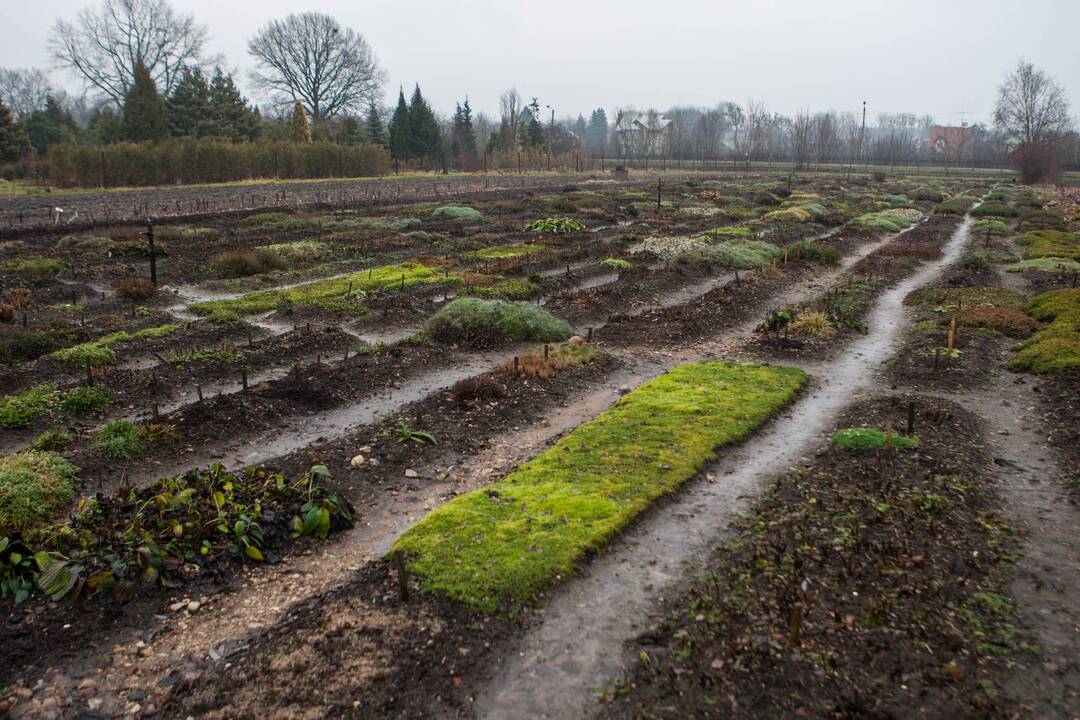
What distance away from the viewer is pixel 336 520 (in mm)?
7754

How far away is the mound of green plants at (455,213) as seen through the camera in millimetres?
36612

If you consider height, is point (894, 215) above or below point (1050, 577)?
above

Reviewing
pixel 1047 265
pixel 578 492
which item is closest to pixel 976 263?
pixel 1047 265

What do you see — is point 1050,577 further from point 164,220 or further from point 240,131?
point 240,131

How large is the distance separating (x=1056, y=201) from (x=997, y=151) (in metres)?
69.9

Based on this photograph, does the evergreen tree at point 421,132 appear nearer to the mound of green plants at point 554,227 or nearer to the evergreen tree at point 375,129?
the evergreen tree at point 375,129

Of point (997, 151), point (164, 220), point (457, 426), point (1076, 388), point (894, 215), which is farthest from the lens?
point (997, 151)

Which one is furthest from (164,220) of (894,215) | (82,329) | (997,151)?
(997,151)

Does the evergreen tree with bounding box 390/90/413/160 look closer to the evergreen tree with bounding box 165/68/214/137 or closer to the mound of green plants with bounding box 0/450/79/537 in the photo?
A: the evergreen tree with bounding box 165/68/214/137

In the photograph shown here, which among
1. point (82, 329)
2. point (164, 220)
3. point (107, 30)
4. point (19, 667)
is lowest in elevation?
point (19, 667)

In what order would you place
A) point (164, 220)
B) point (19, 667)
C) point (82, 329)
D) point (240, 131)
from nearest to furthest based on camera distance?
point (19, 667) → point (82, 329) → point (164, 220) → point (240, 131)

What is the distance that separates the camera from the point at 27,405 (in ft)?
35.4

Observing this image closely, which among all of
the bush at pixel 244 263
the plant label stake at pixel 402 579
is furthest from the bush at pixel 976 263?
the plant label stake at pixel 402 579

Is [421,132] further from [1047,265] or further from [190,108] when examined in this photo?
[1047,265]
